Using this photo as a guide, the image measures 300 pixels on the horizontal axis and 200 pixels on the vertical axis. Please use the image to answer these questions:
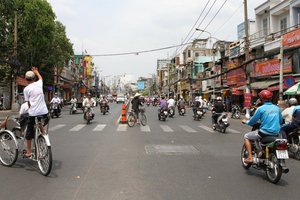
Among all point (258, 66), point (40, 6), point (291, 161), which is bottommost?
point (291, 161)

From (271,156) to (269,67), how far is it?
2421 cm

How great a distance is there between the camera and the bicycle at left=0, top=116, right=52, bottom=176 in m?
6.93

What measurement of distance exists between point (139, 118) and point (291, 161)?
11.5 meters

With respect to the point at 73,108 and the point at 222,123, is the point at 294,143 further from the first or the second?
the point at 73,108

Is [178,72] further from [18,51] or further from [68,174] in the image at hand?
[68,174]

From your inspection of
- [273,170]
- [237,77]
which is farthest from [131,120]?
[237,77]

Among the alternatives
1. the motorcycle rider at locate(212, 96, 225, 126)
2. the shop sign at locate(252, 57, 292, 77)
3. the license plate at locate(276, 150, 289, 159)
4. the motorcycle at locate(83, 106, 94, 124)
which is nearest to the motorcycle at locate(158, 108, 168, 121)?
the motorcycle at locate(83, 106, 94, 124)

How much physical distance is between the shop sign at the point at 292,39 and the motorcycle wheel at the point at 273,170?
1968cm

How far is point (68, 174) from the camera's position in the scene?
7156mm

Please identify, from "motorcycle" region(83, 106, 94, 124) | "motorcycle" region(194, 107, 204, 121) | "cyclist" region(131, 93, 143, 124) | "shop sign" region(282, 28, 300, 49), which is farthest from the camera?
"motorcycle" region(194, 107, 204, 121)

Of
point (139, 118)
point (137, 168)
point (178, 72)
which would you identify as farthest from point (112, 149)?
point (178, 72)

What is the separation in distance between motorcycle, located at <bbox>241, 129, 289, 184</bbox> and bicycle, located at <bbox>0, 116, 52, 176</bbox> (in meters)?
3.96

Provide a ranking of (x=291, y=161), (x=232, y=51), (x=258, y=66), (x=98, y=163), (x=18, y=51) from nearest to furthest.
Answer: (x=98, y=163)
(x=291, y=161)
(x=258, y=66)
(x=18, y=51)
(x=232, y=51)

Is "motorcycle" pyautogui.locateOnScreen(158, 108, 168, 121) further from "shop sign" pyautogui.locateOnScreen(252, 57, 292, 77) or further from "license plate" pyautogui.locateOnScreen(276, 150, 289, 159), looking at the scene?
"license plate" pyautogui.locateOnScreen(276, 150, 289, 159)
